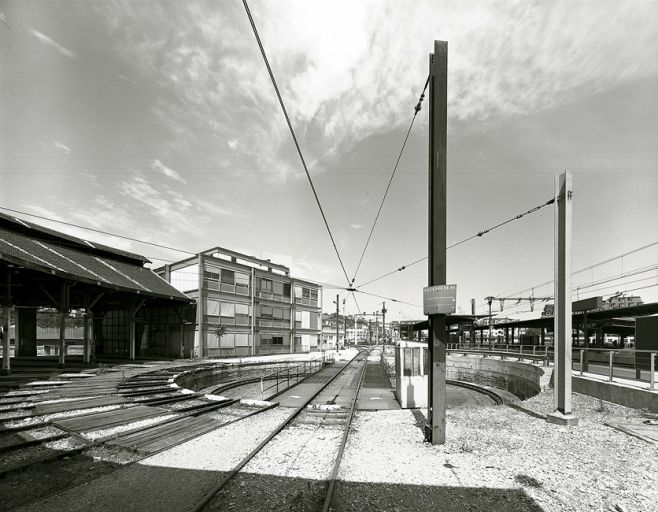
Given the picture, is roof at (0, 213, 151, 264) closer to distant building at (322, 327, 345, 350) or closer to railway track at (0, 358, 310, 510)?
railway track at (0, 358, 310, 510)

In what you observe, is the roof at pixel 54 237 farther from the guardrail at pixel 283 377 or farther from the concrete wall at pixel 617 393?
the concrete wall at pixel 617 393

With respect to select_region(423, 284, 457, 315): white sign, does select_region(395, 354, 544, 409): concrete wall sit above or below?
below

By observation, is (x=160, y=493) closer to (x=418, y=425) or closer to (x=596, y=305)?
(x=418, y=425)

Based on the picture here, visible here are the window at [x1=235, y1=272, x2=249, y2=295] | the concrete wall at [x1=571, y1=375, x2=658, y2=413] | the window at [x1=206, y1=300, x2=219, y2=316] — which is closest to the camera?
the concrete wall at [x1=571, y1=375, x2=658, y2=413]

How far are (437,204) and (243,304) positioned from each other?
32.1 meters

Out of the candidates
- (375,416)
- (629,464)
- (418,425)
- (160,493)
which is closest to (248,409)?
(375,416)

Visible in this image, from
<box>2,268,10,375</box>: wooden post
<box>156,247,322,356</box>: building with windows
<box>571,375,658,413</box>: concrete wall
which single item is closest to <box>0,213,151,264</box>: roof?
<box>156,247,322,356</box>: building with windows

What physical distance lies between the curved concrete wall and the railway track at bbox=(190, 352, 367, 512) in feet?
45.0

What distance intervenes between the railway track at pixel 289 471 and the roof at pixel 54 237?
23.4 metres

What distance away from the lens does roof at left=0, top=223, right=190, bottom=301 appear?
1734cm

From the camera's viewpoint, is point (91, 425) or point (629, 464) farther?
point (91, 425)

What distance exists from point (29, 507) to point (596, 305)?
26.4 meters

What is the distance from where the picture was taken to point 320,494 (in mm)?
5297

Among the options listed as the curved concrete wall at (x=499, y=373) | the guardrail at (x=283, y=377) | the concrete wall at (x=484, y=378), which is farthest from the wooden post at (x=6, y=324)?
the curved concrete wall at (x=499, y=373)
